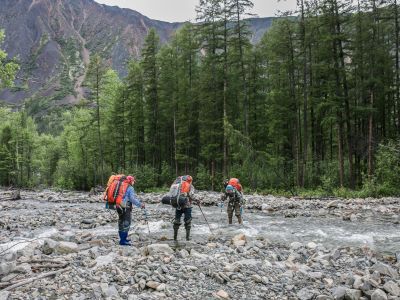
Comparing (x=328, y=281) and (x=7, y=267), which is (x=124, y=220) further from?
(x=328, y=281)

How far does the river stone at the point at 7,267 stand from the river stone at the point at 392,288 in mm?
7106

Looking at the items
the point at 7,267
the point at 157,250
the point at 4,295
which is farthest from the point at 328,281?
the point at 7,267

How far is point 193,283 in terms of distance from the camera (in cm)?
765

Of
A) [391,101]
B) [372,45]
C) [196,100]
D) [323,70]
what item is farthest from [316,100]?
[196,100]

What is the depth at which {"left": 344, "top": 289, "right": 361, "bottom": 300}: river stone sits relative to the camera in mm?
6949

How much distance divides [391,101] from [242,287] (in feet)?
85.0

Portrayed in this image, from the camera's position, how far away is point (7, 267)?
7.39 meters

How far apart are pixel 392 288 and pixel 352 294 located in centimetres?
91

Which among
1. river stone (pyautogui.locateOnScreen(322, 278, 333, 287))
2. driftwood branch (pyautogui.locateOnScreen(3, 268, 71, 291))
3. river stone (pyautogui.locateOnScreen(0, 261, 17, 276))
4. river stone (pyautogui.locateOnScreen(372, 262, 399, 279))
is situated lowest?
river stone (pyautogui.locateOnScreen(322, 278, 333, 287))

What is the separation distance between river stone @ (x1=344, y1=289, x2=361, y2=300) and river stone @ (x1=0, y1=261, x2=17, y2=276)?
20.7ft

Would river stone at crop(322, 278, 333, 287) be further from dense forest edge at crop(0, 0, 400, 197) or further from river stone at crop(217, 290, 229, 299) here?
dense forest edge at crop(0, 0, 400, 197)

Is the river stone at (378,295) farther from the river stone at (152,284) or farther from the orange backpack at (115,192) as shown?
the orange backpack at (115,192)

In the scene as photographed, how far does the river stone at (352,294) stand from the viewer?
6.95m

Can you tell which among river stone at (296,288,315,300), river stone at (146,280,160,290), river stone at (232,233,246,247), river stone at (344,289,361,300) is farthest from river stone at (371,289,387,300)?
river stone at (232,233,246,247)
